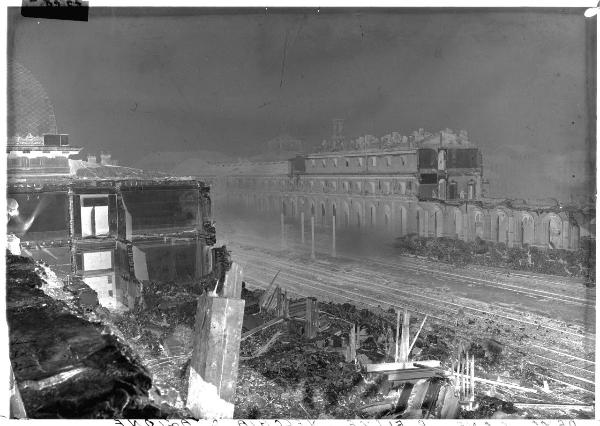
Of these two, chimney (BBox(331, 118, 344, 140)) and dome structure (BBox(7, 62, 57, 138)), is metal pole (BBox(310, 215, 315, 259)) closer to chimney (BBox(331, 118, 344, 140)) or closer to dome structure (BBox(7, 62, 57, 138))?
chimney (BBox(331, 118, 344, 140))

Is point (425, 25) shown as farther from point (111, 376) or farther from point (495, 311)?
point (111, 376)

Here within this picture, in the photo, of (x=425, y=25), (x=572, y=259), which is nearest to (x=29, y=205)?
(x=425, y=25)

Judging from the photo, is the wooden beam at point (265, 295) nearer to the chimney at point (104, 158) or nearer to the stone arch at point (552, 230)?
the chimney at point (104, 158)

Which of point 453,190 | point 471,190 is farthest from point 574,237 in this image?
point 453,190

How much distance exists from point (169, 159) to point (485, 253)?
553cm

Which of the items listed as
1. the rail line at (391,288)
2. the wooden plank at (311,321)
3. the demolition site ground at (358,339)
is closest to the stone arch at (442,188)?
the demolition site ground at (358,339)

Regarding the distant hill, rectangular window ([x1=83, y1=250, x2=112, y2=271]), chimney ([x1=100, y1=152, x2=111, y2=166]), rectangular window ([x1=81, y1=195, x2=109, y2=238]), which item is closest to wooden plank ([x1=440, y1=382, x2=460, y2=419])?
the distant hill

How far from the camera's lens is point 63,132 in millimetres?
6953

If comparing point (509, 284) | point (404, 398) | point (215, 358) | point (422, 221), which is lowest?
point (404, 398)

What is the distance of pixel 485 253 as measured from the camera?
323 inches

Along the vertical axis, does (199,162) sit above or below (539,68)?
below

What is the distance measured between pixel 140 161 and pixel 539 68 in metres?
6.14

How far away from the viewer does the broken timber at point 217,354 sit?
4.96 m

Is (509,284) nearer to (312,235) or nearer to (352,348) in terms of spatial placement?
(352,348)
